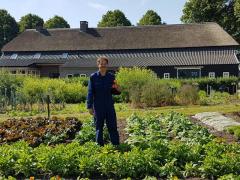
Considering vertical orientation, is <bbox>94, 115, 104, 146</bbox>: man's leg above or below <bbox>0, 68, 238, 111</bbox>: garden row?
below

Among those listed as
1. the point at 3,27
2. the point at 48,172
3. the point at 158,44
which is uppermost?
the point at 3,27

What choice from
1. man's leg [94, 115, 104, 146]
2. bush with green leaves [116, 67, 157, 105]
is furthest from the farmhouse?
man's leg [94, 115, 104, 146]

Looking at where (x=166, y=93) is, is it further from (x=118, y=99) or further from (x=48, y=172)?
(x=48, y=172)

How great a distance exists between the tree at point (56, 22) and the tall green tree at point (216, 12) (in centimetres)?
3147

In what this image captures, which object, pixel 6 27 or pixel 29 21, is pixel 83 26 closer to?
pixel 6 27

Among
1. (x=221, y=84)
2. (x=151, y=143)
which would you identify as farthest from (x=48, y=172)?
(x=221, y=84)

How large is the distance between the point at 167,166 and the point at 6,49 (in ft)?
176

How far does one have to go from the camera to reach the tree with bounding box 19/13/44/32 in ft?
293

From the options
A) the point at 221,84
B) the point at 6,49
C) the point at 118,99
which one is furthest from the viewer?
the point at 6,49

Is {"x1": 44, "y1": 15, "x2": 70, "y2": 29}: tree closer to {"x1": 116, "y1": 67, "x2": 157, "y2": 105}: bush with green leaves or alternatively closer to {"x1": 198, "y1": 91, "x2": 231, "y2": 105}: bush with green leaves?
{"x1": 116, "y1": 67, "x2": 157, "y2": 105}: bush with green leaves

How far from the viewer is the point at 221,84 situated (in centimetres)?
3466

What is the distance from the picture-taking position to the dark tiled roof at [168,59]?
48.3 m

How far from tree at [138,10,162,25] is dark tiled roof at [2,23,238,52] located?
65.6 feet

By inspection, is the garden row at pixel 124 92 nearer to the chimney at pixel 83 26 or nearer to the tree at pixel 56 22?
the chimney at pixel 83 26
